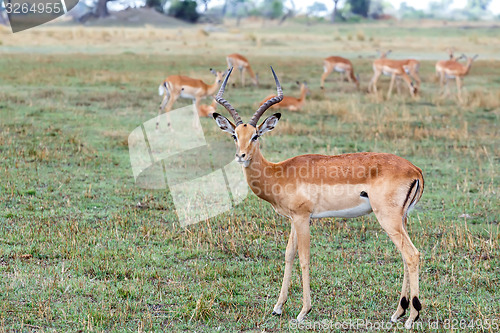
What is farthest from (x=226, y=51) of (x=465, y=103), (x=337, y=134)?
(x=337, y=134)

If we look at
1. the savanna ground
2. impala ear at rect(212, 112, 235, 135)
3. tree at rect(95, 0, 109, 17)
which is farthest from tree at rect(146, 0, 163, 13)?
impala ear at rect(212, 112, 235, 135)

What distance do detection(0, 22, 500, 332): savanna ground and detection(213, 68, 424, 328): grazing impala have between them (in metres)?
0.42

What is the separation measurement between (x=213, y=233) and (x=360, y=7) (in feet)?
186

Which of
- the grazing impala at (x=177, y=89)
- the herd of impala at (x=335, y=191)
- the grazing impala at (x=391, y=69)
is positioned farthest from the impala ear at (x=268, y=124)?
the grazing impala at (x=391, y=69)

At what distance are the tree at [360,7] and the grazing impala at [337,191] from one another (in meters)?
57.5

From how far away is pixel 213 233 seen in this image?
638cm

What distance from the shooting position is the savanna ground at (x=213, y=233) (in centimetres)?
469

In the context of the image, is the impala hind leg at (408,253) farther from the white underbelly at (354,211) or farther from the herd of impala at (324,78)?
the herd of impala at (324,78)

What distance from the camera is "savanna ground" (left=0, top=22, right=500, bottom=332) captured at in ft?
15.4

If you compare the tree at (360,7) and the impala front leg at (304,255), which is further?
the tree at (360,7)

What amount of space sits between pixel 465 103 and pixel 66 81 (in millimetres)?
9362

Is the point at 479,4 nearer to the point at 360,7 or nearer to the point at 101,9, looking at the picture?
the point at 360,7

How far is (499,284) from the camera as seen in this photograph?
5.20m

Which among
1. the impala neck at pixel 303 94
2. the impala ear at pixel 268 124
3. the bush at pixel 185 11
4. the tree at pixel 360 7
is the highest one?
the impala ear at pixel 268 124
